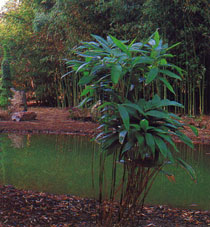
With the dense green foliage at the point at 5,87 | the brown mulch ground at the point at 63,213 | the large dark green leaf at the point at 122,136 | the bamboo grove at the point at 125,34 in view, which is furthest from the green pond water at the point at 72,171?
the dense green foliage at the point at 5,87

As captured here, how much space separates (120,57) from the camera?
81.4 inches

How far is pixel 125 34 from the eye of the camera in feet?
27.7

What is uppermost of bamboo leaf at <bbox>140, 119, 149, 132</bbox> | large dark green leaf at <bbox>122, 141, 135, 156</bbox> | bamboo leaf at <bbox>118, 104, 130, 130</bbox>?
bamboo leaf at <bbox>118, 104, 130, 130</bbox>

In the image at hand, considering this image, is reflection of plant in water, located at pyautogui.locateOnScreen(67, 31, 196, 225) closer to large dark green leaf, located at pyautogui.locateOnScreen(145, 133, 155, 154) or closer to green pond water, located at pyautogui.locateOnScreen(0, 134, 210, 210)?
large dark green leaf, located at pyautogui.locateOnScreen(145, 133, 155, 154)

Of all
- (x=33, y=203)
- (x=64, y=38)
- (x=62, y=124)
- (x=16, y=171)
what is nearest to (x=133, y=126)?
(x=33, y=203)

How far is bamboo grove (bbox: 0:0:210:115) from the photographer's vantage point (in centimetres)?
823

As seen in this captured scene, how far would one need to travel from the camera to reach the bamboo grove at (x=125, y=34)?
27.0 feet

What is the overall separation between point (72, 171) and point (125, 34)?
495 centimetres

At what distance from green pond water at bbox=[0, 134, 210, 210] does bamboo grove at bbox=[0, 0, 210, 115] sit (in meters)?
2.89

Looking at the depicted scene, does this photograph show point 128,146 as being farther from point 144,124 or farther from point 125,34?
point 125,34

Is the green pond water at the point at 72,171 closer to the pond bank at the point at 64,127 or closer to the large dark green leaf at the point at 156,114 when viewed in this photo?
the large dark green leaf at the point at 156,114

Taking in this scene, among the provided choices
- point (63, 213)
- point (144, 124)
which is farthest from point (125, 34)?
point (144, 124)

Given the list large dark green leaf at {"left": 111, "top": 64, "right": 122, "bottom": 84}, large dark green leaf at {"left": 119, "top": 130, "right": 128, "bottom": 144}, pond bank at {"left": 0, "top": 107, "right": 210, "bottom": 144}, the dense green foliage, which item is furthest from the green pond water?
the dense green foliage

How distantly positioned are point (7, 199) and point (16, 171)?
1.50 meters
